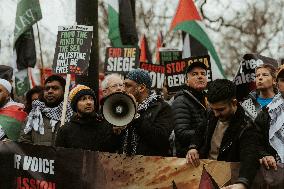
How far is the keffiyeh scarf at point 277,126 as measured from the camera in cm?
465

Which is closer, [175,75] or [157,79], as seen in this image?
[175,75]

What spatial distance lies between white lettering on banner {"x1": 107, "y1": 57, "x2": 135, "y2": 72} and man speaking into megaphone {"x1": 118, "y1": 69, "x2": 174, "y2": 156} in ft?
16.2

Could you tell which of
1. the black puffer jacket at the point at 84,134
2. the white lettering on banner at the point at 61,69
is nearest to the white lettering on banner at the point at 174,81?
the white lettering on banner at the point at 61,69

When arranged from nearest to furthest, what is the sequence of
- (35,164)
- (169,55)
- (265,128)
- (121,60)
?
(265,128) < (35,164) < (121,60) < (169,55)

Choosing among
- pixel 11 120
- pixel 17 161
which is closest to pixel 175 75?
pixel 11 120

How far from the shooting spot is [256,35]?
117ft

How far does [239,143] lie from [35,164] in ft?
7.10

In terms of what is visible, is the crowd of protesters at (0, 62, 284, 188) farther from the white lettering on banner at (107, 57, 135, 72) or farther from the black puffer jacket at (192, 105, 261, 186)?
the white lettering on banner at (107, 57, 135, 72)

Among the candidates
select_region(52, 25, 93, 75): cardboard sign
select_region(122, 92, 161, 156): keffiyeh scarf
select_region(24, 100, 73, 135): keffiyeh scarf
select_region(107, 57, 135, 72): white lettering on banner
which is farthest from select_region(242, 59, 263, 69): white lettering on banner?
select_region(107, 57, 135, 72): white lettering on banner

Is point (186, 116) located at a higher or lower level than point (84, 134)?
higher

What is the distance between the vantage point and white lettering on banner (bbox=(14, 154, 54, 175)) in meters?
5.74

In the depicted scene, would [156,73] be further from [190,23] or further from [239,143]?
[239,143]

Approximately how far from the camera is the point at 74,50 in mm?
7676

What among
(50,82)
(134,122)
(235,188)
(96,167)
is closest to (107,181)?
(96,167)
